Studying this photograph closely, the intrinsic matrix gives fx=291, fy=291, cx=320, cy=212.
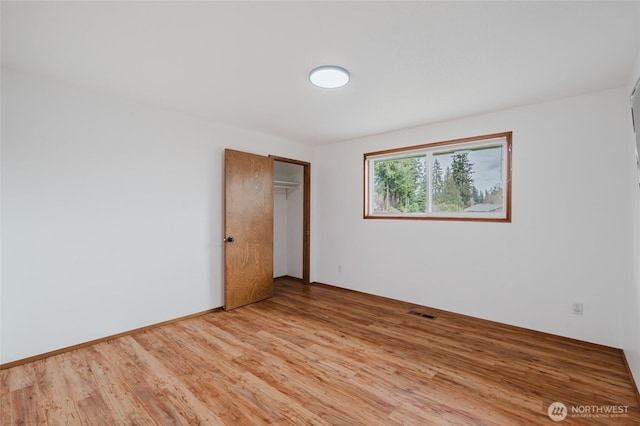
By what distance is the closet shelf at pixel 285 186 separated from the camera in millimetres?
5184

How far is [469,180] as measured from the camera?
3.62 metres

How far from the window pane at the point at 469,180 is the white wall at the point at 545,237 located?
8.8 inches

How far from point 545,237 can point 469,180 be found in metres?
1.02

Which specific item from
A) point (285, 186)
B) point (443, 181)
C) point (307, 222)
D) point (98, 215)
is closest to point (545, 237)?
point (443, 181)

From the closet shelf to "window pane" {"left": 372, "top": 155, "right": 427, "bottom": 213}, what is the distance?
1552 mm

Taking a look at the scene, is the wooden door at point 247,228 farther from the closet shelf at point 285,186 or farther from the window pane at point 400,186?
the window pane at point 400,186

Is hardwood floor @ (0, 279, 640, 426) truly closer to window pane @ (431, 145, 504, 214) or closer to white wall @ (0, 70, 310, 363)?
white wall @ (0, 70, 310, 363)

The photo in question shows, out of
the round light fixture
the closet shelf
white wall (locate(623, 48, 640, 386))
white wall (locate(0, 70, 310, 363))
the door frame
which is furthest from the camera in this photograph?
the closet shelf

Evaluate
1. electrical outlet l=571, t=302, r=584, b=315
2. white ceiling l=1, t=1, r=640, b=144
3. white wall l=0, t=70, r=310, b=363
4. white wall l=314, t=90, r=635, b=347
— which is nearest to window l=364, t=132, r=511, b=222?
white wall l=314, t=90, r=635, b=347

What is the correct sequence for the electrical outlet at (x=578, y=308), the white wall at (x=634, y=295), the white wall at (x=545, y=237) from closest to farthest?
the white wall at (x=634, y=295), the white wall at (x=545, y=237), the electrical outlet at (x=578, y=308)

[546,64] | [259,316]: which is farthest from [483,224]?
[259,316]

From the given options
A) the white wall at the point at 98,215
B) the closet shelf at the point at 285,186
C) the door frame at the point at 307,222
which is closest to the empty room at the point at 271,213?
the white wall at the point at 98,215

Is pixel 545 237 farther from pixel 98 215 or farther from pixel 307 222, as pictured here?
pixel 98 215

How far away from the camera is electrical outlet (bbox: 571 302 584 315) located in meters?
2.82
